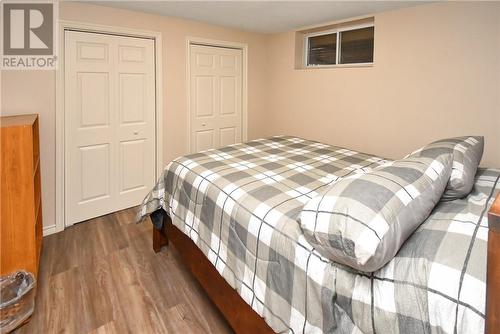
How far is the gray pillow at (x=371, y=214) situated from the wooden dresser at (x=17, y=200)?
5.92 feet

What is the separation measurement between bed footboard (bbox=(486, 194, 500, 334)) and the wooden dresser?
230cm

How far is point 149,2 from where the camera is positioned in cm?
278

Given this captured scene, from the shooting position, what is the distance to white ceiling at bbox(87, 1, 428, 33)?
9.07ft

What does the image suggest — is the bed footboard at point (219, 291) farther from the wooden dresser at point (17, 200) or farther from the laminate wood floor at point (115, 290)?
the wooden dresser at point (17, 200)

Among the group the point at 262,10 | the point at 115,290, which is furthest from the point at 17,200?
the point at 262,10

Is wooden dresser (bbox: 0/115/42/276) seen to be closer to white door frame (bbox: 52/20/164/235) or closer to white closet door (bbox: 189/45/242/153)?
white door frame (bbox: 52/20/164/235)

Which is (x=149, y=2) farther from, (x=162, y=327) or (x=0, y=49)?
(x=162, y=327)

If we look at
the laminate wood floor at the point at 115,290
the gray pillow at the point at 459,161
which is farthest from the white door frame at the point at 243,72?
the gray pillow at the point at 459,161

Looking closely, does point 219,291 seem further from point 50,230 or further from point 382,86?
point 382,86

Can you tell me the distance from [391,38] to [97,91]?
9.64 feet

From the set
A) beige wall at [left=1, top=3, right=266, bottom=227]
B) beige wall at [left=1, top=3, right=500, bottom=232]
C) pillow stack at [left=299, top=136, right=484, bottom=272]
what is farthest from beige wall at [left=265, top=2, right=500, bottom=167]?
pillow stack at [left=299, top=136, right=484, bottom=272]

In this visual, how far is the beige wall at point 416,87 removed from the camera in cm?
242

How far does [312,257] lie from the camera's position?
1.11 metres

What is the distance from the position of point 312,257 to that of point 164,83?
2858 millimetres
